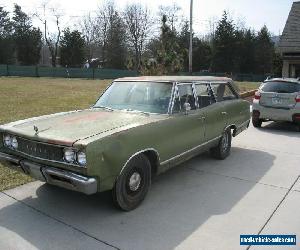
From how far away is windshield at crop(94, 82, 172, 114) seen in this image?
220 inches

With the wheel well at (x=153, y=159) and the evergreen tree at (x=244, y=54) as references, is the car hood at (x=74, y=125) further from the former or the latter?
the evergreen tree at (x=244, y=54)

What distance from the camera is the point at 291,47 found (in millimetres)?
24500

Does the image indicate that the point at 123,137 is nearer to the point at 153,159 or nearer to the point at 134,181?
the point at 134,181

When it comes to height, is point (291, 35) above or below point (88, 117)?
above

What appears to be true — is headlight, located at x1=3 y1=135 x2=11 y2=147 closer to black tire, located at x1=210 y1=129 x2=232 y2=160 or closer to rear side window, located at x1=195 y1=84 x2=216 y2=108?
rear side window, located at x1=195 y1=84 x2=216 y2=108

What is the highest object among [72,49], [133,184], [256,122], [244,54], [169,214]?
[72,49]

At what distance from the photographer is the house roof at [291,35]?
80.4 feet

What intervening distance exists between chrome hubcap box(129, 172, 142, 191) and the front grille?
3.08ft

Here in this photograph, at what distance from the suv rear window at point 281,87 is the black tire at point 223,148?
148 inches

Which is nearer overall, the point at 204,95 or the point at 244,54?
the point at 204,95

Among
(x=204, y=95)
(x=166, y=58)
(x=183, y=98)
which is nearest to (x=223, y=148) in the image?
(x=204, y=95)

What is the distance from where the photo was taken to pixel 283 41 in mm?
25297

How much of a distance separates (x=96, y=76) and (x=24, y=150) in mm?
43560

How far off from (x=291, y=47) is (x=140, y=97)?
21481 millimetres
